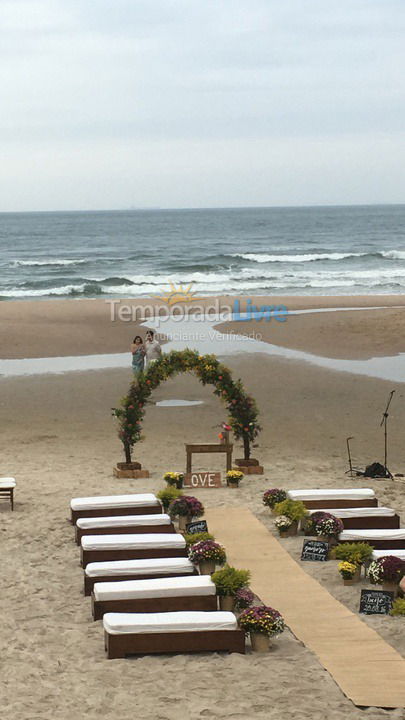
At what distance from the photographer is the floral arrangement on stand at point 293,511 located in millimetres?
14070

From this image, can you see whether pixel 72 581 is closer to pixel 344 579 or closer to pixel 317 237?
pixel 344 579

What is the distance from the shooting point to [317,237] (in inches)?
4122

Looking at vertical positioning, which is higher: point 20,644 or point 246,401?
point 246,401

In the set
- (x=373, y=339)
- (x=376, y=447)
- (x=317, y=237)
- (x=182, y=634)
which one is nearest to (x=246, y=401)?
(x=376, y=447)

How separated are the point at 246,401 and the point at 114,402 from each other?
5784mm

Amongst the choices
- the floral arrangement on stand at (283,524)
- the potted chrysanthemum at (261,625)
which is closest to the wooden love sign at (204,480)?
the floral arrangement on stand at (283,524)

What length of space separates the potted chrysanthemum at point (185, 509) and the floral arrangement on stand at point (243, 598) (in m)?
3.51

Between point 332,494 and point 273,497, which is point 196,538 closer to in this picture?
point 273,497

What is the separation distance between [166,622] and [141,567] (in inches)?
68.9

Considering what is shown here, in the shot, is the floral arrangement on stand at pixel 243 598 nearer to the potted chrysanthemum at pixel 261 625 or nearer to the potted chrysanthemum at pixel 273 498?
the potted chrysanthemum at pixel 261 625

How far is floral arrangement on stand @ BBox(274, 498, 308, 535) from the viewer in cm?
1407

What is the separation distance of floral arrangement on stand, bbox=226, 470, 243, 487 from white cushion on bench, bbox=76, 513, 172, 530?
2.91 metres

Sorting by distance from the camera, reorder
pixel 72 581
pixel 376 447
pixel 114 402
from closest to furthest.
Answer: pixel 72 581 < pixel 376 447 < pixel 114 402

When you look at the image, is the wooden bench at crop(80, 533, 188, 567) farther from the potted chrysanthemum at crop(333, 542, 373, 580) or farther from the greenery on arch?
the greenery on arch
